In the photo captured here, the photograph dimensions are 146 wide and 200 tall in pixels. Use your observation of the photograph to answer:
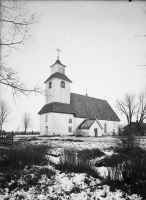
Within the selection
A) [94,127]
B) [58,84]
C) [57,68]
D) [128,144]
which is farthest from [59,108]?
[128,144]

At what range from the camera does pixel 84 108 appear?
31.8 m

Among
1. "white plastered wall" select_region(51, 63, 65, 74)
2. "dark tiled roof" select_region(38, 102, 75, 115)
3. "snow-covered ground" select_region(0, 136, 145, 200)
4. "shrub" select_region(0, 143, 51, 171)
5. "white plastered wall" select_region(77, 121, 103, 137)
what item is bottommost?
"white plastered wall" select_region(77, 121, 103, 137)

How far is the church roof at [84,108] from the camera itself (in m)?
26.5

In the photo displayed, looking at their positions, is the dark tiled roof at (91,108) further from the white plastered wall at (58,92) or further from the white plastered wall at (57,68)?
the white plastered wall at (57,68)

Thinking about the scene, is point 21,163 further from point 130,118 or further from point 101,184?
point 130,118

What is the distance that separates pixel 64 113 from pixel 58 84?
6.11 meters

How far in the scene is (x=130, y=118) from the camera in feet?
Answer: 125

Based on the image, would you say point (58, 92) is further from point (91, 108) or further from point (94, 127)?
point (91, 108)

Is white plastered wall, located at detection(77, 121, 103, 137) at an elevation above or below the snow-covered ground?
below

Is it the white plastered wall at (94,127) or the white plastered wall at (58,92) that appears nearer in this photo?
the white plastered wall at (94,127)

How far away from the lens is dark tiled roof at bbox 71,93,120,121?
3053 cm

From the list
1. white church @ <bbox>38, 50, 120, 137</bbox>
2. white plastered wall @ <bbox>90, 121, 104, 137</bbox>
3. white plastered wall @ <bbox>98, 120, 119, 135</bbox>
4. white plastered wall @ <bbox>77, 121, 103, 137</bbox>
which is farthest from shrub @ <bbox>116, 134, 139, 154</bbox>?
white plastered wall @ <bbox>98, 120, 119, 135</bbox>

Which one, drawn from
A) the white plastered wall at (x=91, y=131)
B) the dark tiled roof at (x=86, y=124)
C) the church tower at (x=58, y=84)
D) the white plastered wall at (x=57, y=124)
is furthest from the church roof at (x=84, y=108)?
the white plastered wall at (x=91, y=131)

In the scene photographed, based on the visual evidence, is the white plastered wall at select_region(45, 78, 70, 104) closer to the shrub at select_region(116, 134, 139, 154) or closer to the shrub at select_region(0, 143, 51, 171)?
the shrub at select_region(116, 134, 139, 154)
